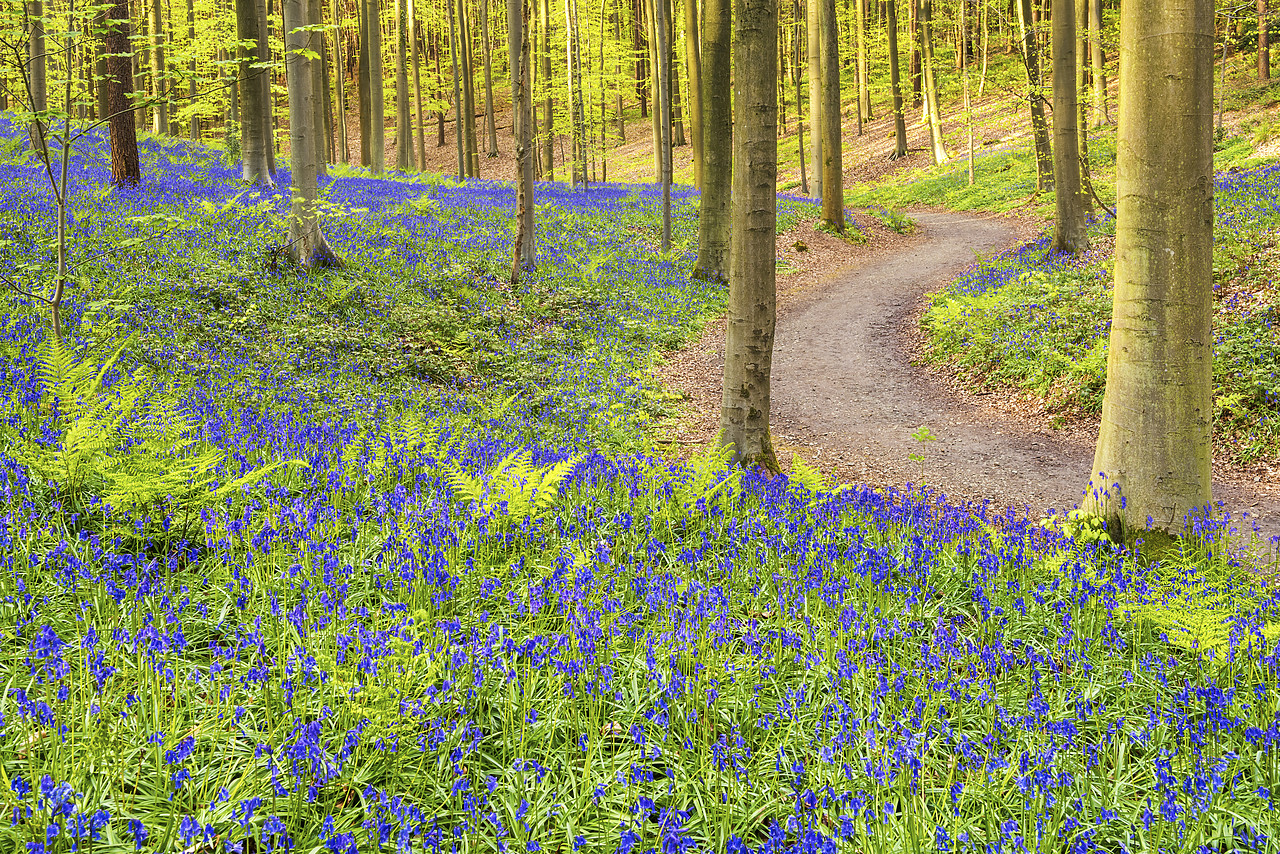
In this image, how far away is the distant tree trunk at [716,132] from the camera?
14.8m

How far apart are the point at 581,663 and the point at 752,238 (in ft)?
14.1

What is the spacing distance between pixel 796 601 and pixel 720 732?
103 centimetres

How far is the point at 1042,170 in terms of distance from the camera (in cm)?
1933

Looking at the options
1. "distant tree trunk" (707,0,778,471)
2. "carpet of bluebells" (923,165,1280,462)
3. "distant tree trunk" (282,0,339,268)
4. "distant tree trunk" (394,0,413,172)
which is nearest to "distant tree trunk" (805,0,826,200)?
"carpet of bluebells" (923,165,1280,462)

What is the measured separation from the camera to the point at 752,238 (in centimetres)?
633

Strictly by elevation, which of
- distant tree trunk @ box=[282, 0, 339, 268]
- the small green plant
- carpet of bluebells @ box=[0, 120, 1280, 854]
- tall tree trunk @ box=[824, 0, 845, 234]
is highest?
tall tree trunk @ box=[824, 0, 845, 234]

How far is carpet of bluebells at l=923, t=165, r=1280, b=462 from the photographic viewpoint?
8297 mm

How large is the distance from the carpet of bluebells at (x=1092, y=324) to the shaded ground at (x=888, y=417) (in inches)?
23.1

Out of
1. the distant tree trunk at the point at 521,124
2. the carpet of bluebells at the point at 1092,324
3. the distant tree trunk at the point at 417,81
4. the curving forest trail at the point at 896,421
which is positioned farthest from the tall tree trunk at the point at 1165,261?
the distant tree trunk at the point at 417,81

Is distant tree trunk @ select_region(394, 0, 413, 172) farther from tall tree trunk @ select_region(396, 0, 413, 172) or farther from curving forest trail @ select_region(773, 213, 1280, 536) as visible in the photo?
curving forest trail @ select_region(773, 213, 1280, 536)

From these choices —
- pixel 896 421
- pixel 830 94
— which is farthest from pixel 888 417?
pixel 830 94

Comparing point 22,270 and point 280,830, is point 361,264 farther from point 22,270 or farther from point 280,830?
point 280,830

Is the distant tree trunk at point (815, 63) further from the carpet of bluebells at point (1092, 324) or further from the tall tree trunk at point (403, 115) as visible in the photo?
the tall tree trunk at point (403, 115)

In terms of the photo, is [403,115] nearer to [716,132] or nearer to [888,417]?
[716,132]
